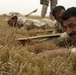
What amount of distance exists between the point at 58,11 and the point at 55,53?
9.55 feet

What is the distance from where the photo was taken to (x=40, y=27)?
8.68 meters

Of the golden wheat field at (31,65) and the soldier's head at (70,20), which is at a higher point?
the soldier's head at (70,20)

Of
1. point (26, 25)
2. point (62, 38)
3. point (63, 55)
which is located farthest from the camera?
point (26, 25)

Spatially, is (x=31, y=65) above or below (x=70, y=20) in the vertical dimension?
below

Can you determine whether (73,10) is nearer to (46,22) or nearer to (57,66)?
(57,66)

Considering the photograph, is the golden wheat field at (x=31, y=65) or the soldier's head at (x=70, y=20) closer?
the golden wheat field at (x=31, y=65)

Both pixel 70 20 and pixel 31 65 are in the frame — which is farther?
pixel 70 20

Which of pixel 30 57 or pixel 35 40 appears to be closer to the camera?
pixel 30 57

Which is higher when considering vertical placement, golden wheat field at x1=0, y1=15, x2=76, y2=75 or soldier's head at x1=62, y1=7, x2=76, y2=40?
soldier's head at x1=62, y1=7, x2=76, y2=40

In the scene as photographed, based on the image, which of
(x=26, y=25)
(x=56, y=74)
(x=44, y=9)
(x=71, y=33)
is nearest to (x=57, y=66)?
(x=56, y=74)

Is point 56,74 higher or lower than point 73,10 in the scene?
lower

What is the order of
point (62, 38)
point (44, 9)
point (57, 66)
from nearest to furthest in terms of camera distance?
1. point (57, 66)
2. point (62, 38)
3. point (44, 9)

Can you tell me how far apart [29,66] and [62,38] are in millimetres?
2553

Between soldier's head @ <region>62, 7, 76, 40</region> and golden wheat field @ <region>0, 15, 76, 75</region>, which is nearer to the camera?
golden wheat field @ <region>0, 15, 76, 75</region>
